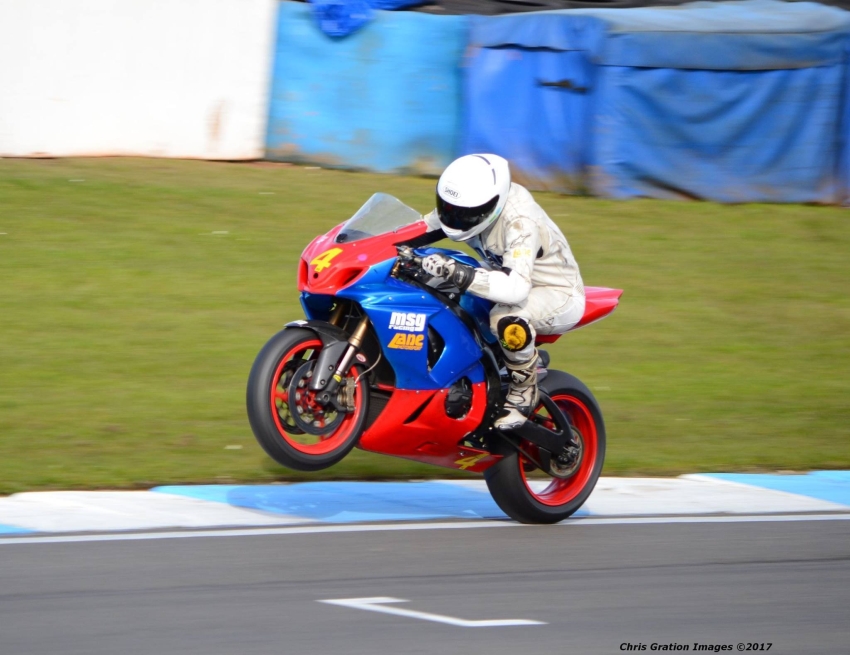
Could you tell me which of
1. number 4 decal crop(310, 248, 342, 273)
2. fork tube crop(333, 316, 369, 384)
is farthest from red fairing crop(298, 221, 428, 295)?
fork tube crop(333, 316, 369, 384)

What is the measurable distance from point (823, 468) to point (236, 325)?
4.82 m

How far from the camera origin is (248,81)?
15359 millimetres

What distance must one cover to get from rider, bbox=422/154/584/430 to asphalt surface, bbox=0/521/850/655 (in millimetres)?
892

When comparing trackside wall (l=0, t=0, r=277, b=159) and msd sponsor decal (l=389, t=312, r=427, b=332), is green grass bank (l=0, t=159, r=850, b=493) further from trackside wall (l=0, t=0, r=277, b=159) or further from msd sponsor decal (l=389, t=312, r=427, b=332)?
msd sponsor decal (l=389, t=312, r=427, b=332)

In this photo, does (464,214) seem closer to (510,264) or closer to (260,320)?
(510,264)

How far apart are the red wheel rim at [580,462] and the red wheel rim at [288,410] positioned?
3.97ft

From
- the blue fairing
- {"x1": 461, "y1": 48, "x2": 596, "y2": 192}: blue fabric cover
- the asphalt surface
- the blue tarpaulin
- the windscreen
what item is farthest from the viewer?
{"x1": 461, "y1": 48, "x2": 596, "y2": 192}: blue fabric cover

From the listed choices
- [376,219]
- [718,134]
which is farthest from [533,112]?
[376,219]

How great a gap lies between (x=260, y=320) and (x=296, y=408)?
491cm

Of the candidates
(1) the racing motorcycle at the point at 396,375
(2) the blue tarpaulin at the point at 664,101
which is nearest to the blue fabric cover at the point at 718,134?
(2) the blue tarpaulin at the point at 664,101

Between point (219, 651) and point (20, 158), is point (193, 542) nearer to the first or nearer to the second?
point (219, 651)

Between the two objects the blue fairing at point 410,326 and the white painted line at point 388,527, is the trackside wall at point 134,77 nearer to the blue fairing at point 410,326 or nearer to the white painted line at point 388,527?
the blue fairing at point 410,326

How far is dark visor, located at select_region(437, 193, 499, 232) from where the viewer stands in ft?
19.3

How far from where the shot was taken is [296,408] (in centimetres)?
A: 562
